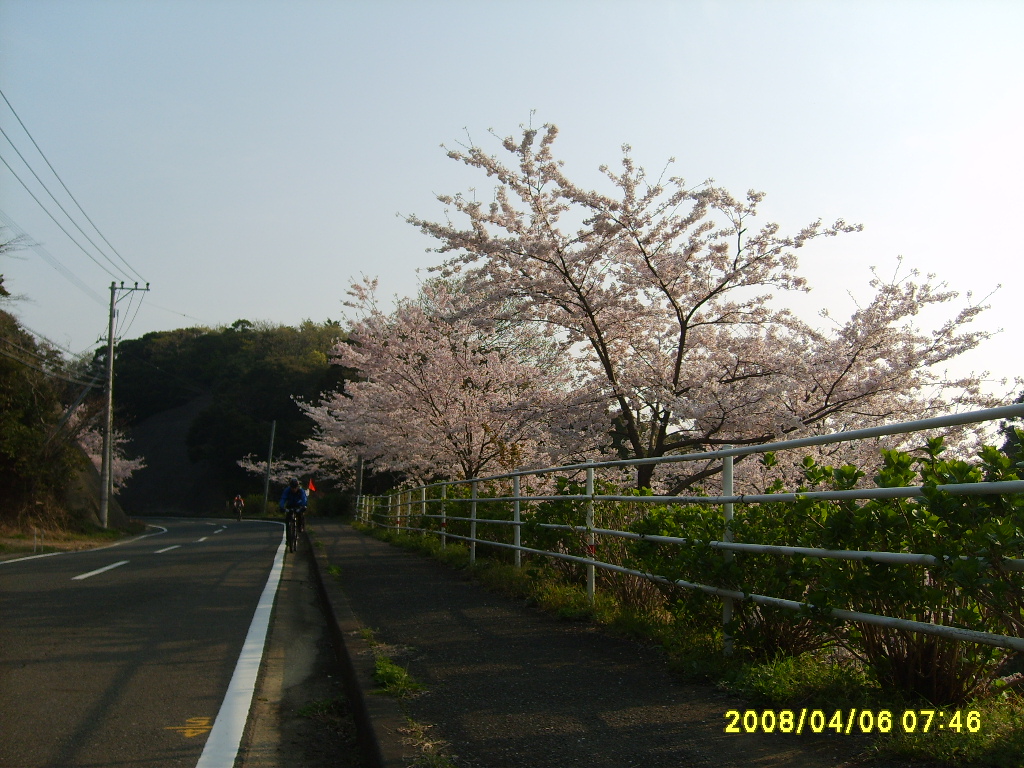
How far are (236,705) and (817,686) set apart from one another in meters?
3.06

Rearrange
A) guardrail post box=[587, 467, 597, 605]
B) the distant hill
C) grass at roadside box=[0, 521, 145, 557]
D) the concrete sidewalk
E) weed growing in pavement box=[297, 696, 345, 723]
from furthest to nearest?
the distant hill → grass at roadside box=[0, 521, 145, 557] → guardrail post box=[587, 467, 597, 605] → weed growing in pavement box=[297, 696, 345, 723] → the concrete sidewalk

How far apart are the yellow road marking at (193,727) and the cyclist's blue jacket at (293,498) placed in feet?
38.7

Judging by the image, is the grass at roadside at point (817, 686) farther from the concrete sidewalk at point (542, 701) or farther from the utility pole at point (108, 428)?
the utility pole at point (108, 428)

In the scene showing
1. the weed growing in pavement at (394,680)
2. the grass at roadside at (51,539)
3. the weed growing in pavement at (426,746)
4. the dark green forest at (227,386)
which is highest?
the dark green forest at (227,386)

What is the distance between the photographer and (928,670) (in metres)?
3.39

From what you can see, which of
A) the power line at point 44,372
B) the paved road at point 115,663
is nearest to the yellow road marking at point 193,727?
the paved road at point 115,663

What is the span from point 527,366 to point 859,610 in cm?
1535

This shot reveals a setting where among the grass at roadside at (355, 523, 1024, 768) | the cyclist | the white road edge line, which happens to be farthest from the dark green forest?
the grass at roadside at (355, 523, 1024, 768)

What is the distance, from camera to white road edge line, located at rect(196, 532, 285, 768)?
3.60 meters

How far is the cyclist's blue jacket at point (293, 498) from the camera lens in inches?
615

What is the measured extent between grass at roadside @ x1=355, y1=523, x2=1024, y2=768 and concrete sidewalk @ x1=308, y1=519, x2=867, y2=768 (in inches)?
4.8
